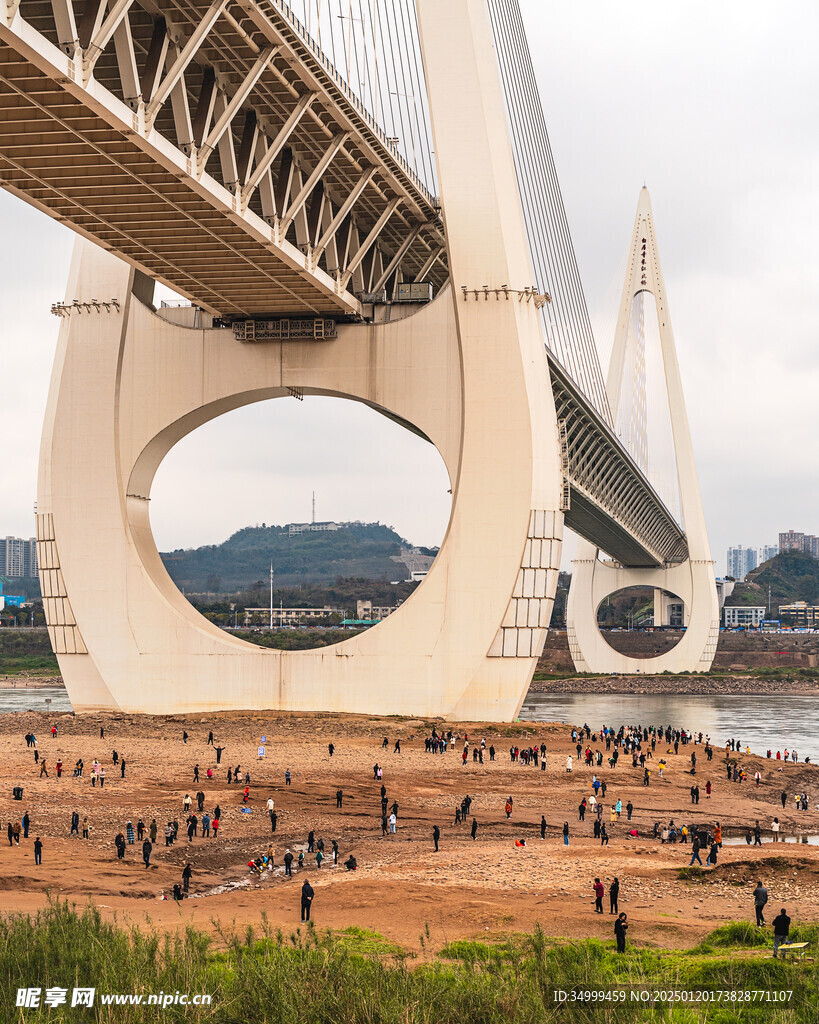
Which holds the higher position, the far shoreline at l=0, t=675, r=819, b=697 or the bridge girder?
the bridge girder

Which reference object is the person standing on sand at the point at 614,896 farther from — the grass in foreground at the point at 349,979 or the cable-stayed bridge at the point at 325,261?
the cable-stayed bridge at the point at 325,261

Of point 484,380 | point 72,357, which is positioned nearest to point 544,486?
point 484,380

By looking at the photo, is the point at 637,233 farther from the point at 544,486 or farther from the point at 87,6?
the point at 87,6

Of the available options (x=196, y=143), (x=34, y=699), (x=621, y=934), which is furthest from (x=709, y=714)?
(x=621, y=934)

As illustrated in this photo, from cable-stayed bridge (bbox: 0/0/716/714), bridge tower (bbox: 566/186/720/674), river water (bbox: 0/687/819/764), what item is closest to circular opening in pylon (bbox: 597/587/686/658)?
bridge tower (bbox: 566/186/720/674)

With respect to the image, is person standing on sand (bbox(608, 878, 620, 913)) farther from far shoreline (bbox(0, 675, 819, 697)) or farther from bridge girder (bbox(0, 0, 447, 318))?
far shoreline (bbox(0, 675, 819, 697))

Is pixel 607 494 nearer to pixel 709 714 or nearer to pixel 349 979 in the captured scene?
pixel 709 714

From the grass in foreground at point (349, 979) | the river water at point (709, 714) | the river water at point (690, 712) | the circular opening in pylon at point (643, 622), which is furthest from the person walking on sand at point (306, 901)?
the circular opening in pylon at point (643, 622)
